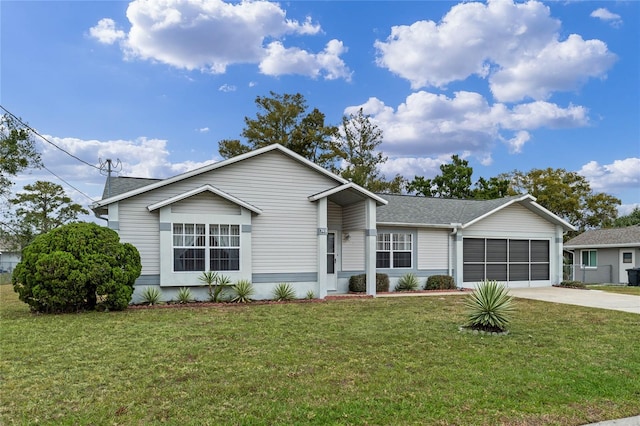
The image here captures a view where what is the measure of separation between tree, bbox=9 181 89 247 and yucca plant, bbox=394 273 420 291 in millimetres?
25863

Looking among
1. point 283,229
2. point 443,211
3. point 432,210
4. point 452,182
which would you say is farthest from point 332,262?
point 452,182

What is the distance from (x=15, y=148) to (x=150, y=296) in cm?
1561

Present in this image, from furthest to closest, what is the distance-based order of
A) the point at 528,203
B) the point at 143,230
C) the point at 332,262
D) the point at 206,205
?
the point at 528,203, the point at 332,262, the point at 206,205, the point at 143,230

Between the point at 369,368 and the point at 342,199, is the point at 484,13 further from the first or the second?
the point at 369,368

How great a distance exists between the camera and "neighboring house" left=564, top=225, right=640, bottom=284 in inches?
1035

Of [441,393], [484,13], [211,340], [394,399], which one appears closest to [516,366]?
[441,393]

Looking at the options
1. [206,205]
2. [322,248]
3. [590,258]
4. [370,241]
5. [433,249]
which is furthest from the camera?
[590,258]

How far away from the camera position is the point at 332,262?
16.6 meters

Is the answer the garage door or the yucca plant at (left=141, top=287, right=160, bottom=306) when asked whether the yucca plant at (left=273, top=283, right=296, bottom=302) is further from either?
the garage door

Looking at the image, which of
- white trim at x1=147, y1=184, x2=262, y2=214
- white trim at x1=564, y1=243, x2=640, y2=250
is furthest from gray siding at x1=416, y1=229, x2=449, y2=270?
white trim at x1=564, y1=243, x2=640, y2=250

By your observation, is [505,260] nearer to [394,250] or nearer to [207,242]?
[394,250]

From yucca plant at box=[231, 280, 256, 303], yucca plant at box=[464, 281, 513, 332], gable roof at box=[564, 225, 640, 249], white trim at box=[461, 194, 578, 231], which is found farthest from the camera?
gable roof at box=[564, 225, 640, 249]

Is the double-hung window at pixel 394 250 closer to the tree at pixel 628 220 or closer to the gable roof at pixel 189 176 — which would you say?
the gable roof at pixel 189 176

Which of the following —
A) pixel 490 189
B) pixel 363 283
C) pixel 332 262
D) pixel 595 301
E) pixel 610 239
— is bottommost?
pixel 595 301
